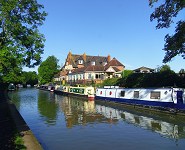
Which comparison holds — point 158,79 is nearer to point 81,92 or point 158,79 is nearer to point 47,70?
point 81,92

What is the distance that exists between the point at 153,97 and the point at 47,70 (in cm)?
10916

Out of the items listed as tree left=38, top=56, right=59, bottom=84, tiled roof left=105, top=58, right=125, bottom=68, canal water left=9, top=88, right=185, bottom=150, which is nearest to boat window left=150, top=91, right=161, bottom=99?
canal water left=9, top=88, right=185, bottom=150

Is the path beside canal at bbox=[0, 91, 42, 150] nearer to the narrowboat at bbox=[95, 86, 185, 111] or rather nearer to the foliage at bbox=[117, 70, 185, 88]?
the narrowboat at bbox=[95, 86, 185, 111]

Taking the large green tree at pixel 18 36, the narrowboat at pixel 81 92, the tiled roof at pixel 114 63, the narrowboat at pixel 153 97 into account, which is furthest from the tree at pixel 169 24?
the tiled roof at pixel 114 63

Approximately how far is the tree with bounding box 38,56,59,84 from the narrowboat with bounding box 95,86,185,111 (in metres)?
96.5

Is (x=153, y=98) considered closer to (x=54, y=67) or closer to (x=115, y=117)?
(x=115, y=117)

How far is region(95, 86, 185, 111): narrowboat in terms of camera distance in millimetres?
29031

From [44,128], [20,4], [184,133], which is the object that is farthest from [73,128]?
[20,4]

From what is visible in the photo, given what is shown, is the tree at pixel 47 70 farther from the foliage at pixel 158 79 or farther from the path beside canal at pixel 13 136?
the path beside canal at pixel 13 136

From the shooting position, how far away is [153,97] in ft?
108

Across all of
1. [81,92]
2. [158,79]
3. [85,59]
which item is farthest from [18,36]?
[85,59]

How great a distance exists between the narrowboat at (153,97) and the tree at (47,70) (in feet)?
317

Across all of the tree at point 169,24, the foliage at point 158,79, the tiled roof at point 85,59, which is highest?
the tiled roof at point 85,59

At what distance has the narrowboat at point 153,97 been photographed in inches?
1143
